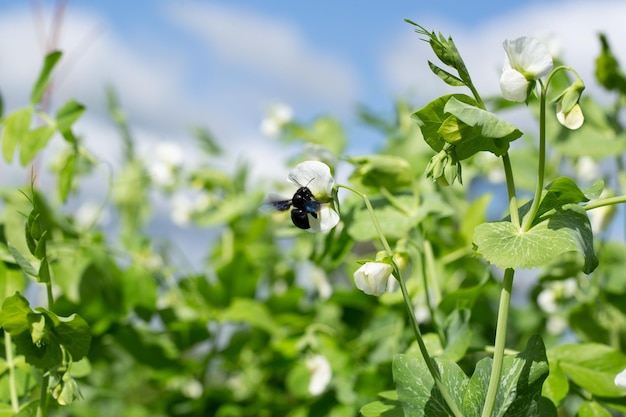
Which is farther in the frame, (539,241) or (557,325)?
(557,325)

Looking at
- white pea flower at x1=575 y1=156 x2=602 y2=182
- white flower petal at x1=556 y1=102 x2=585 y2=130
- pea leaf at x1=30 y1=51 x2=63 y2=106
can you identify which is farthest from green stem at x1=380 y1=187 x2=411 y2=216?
white pea flower at x1=575 y1=156 x2=602 y2=182

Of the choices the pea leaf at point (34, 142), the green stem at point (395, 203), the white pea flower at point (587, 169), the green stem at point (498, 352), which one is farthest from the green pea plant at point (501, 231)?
the white pea flower at point (587, 169)

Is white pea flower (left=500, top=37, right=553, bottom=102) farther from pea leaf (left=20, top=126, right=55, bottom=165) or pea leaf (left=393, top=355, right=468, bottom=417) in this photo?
pea leaf (left=20, top=126, right=55, bottom=165)

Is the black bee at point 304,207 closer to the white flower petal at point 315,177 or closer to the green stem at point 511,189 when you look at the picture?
the white flower petal at point 315,177

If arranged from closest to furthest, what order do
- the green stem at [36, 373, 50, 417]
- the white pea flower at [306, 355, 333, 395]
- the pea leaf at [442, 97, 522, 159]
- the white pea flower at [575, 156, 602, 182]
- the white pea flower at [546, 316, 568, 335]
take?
the pea leaf at [442, 97, 522, 159]
the green stem at [36, 373, 50, 417]
the white pea flower at [306, 355, 333, 395]
the white pea flower at [546, 316, 568, 335]
the white pea flower at [575, 156, 602, 182]

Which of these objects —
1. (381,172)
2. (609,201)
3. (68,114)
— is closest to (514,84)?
(609,201)

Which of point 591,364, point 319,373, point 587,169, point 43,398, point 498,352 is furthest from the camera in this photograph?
point 587,169

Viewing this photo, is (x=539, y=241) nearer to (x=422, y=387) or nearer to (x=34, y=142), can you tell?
(x=422, y=387)

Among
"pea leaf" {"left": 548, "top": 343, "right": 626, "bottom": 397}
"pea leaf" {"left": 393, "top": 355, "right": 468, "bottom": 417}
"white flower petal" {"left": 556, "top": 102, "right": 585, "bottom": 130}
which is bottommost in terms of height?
"pea leaf" {"left": 548, "top": 343, "right": 626, "bottom": 397}
